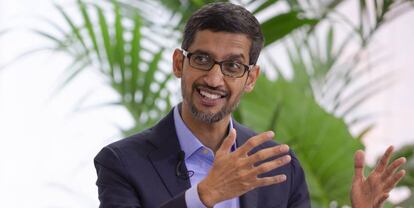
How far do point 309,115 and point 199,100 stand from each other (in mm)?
851

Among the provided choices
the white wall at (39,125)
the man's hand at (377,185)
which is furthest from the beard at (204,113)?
the white wall at (39,125)

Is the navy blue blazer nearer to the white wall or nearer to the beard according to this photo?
the beard

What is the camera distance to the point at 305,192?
1.55 meters

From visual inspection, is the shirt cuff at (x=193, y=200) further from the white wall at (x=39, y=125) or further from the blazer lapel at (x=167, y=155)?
the white wall at (x=39, y=125)

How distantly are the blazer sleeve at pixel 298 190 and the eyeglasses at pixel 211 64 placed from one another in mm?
199

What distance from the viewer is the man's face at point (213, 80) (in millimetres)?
1433

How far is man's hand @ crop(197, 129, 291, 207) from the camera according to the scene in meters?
1.28

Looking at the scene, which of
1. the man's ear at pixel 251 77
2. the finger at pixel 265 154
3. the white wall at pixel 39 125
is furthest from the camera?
the white wall at pixel 39 125

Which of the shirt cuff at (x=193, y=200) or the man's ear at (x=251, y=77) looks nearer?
the shirt cuff at (x=193, y=200)

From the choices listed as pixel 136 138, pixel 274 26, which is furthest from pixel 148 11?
pixel 136 138

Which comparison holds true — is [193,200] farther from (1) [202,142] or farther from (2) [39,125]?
(2) [39,125]

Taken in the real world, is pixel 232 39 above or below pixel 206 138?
above

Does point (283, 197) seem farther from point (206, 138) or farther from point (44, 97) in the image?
point (44, 97)

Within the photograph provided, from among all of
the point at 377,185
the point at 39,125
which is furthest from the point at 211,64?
the point at 39,125
